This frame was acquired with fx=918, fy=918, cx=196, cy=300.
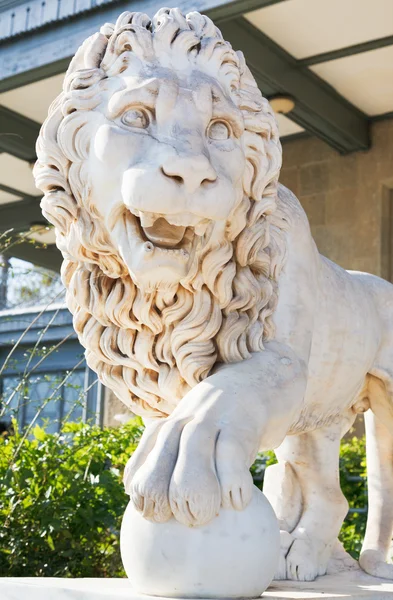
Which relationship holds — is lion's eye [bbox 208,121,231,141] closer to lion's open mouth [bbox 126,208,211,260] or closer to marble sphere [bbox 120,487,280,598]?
lion's open mouth [bbox 126,208,211,260]

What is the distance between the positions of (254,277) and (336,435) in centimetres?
62

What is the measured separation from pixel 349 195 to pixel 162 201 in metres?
5.06

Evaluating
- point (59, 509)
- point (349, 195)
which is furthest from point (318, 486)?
point (349, 195)

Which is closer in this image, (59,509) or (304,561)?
(304,561)

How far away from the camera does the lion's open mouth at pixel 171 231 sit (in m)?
1.58

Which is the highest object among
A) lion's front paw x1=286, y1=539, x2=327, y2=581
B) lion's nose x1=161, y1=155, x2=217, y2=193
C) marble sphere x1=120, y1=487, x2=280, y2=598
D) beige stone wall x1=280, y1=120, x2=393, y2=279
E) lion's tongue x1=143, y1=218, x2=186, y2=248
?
beige stone wall x1=280, y1=120, x2=393, y2=279

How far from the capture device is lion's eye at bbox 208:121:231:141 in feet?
5.58

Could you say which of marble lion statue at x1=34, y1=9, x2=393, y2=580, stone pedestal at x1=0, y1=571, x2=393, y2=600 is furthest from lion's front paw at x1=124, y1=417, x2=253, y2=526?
stone pedestal at x1=0, y1=571, x2=393, y2=600

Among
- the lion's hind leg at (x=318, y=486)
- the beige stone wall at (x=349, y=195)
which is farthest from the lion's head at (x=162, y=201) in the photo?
the beige stone wall at (x=349, y=195)

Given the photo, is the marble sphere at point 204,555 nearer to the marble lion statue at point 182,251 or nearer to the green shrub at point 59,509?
the marble lion statue at point 182,251

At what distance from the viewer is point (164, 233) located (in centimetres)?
163

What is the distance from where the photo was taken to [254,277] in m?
1.85

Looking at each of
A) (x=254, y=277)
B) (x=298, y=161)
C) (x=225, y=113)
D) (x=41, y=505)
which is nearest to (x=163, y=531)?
(x=254, y=277)

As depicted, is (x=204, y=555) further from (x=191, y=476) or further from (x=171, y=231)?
(x=171, y=231)
